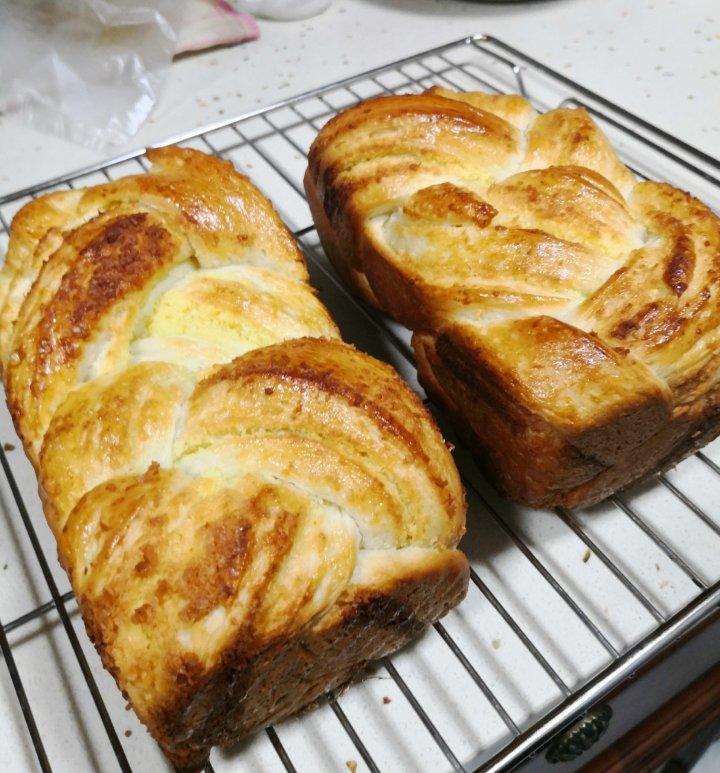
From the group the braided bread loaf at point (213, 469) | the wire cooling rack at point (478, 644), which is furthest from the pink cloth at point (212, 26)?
the wire cooling rack at point (478, 644)

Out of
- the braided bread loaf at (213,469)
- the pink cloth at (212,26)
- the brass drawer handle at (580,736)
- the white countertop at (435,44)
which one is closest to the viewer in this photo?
the braided bread loaf at (213,469)

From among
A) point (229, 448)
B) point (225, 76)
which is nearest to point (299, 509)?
point (229, 448)

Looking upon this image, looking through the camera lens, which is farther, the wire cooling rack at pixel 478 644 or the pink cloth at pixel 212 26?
the pink cloth at pixel 212 26

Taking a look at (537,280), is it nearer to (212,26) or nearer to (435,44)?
(435,44)

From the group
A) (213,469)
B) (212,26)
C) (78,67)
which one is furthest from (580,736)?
(212,26)

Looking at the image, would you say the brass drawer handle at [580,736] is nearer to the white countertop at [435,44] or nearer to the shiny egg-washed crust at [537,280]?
the shiny egg-washed crust at [537,280]

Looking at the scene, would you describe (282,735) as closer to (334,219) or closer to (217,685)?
(217,685)
